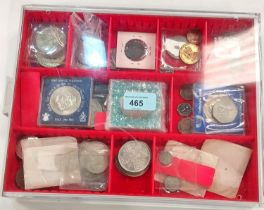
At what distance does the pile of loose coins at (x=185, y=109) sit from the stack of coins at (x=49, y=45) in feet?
1.74

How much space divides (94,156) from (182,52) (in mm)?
574

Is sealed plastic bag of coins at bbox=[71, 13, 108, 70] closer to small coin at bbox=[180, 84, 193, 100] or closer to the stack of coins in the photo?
the stack of coins

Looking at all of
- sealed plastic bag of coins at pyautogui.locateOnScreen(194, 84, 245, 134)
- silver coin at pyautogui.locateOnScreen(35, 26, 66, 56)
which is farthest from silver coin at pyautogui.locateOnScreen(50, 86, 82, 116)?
sealed plastic bag of coins at pyautogui.locateOnScreen(194, 84, 245, 134)

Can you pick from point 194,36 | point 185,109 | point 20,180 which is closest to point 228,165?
point 185,109

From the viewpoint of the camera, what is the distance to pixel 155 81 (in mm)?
1730

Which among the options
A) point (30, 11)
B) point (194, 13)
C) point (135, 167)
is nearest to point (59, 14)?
point (30, 11)

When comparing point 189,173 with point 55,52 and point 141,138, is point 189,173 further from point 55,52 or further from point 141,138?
point 55,52

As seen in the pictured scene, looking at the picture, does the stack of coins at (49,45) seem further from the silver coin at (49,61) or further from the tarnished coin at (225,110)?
the tarnished coin at (225,110)

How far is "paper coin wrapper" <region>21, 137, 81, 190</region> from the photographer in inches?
63.5

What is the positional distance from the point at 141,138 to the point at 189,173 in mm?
234

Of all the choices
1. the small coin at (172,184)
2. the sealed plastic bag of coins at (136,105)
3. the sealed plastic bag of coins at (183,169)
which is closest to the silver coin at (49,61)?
the sealed plastic bag of coins at (136,105)

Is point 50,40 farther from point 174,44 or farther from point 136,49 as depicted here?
point 174,44

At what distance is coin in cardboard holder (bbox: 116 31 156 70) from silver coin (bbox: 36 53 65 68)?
236 millimetres

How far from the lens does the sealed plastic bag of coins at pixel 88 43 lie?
175cm
